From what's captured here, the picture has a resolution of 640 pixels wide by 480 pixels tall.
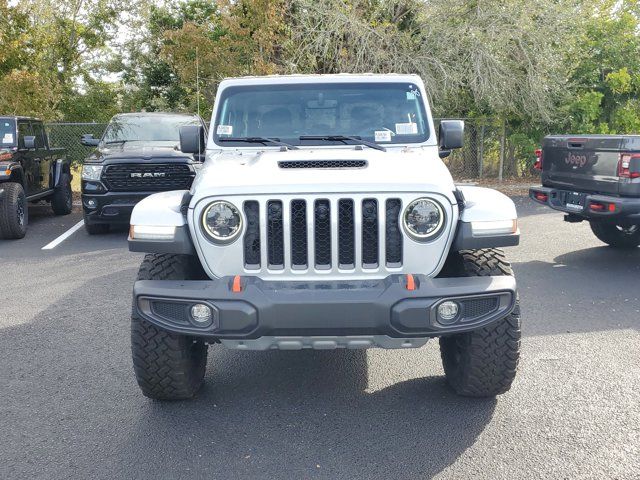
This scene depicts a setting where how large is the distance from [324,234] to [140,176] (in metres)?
6.70

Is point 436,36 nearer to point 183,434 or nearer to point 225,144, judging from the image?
point 225,144

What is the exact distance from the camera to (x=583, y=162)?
291 inches

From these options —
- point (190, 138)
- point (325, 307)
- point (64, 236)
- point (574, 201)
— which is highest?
point (190, 138)

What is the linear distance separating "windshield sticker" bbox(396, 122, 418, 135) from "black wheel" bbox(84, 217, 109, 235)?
6.69 m

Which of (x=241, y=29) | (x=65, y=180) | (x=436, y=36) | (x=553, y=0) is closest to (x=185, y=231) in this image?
(x=65, y=180)

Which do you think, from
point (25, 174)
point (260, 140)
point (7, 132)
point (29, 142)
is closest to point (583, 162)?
point (260, 140)

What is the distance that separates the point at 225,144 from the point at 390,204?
1.71m

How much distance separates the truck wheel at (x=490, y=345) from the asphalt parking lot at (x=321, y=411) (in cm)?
20

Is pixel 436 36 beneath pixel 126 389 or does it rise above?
above

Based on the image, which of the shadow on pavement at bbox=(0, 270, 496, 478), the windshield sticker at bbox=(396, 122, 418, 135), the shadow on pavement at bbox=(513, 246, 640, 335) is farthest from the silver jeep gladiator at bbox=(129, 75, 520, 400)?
the shadow on pavement at bbox=(513, 246, 640, 335)

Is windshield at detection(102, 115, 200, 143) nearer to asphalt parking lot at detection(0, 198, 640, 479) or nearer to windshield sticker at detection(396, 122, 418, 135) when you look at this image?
asphalt parking lot at detection(0, 198, 640, 479)

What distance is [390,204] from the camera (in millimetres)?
3342

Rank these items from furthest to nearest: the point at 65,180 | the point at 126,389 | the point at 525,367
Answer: the point at 65,180
the point at 525,367
the point at 126,389

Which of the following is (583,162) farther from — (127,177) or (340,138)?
(127,177)
